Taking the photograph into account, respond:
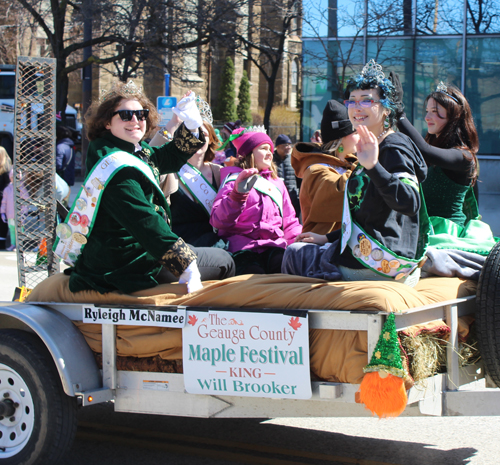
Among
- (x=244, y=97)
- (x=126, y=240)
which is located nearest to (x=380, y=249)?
(x=126, y=240)

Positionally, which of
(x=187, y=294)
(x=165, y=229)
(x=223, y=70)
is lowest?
(x=187, y=294)

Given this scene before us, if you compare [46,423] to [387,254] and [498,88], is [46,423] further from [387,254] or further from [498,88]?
[498,88]

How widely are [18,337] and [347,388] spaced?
69.4 inches

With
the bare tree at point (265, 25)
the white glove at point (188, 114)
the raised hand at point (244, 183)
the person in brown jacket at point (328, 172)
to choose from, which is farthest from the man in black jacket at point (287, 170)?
the bare tree at point (265, 25)

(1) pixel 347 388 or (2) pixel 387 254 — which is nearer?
(1) pixel 347 388

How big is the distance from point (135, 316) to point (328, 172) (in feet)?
5.64

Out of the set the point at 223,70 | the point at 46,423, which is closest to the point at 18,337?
the point at 46,423

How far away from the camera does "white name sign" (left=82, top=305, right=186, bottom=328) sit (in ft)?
11.1

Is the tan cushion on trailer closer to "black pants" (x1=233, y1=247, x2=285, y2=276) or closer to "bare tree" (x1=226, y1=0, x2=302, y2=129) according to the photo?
"black pants" (x1=233, y1=247, x2=285, y2=276)

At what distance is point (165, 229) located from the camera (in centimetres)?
356

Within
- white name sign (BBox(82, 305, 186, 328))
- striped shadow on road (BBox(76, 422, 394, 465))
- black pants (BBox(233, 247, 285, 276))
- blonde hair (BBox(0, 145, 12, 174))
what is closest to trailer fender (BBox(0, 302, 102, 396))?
white name sign (BBox(82, 305, 186, 328))

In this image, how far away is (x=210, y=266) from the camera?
395 centimetres

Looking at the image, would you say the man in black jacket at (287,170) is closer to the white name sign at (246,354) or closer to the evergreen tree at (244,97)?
the white name sign at (246,354)

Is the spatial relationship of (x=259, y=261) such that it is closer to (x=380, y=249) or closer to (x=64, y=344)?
(x=380, y=249)
